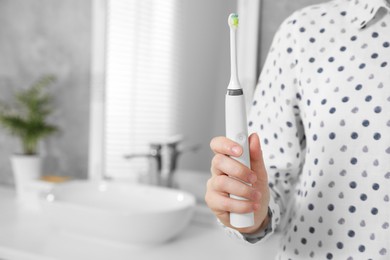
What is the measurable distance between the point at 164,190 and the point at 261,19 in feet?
1.74

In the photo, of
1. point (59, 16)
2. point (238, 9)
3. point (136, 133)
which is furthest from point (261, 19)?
point (59, 16)

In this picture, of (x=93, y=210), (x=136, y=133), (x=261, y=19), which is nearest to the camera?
(x=93, y=210)

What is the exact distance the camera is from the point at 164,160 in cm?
135

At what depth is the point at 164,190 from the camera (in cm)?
125

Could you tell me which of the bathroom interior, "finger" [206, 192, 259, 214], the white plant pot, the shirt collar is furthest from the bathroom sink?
the shirt collar

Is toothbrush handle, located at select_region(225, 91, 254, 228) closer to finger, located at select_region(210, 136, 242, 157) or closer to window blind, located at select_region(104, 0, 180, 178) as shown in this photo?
finger, located at select_region(210, 136, 242, 157)

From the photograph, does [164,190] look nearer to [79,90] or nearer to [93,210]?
[93,210]

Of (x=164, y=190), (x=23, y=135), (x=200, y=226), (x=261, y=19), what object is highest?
(x=261, y=19)

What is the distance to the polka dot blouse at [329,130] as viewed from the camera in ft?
2.12

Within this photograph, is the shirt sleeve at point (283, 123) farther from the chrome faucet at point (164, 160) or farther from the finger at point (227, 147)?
the chrome faucet at point (164, 160)

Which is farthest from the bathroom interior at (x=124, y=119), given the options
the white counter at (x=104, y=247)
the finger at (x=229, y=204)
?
the finger at (x=229, y=204)

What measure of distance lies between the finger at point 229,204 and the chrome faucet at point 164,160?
749 millimetres

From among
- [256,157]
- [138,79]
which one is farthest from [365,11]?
[138,79]

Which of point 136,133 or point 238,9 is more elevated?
point 238,9
